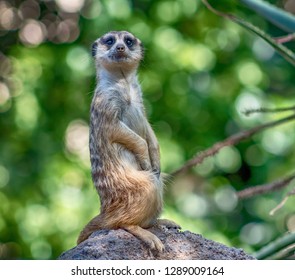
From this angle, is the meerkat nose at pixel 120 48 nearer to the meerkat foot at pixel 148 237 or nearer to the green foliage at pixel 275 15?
the green foliage at pixel 275 15

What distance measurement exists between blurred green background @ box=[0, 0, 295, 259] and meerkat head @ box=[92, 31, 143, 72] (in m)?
2.17

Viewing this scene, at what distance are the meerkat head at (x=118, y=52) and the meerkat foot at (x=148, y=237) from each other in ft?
1.71

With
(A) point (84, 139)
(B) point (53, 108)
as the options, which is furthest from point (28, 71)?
(A) point (84, 139)

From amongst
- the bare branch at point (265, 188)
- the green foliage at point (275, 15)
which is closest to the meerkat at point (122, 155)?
the bare branch at point (265, 188)

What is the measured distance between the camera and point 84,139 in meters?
5.34

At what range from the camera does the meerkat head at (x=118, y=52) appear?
2768 mm

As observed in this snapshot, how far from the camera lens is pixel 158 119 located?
5.25m

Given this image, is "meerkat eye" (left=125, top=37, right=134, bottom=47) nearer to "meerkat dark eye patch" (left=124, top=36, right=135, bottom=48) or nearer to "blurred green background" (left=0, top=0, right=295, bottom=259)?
"meerkat dark eye patch" (left=124, top=36, right=135, bottom=48)

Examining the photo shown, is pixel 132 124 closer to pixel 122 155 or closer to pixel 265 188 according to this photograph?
pixel 122 155

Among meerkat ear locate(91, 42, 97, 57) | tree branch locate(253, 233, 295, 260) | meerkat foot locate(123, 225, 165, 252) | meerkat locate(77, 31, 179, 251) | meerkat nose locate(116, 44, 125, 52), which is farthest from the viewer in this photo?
meerkat ear locate(91, 42, 97, 57)

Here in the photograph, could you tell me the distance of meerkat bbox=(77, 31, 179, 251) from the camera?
261cm

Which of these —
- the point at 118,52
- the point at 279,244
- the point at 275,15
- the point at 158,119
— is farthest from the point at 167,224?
the point at 158,119

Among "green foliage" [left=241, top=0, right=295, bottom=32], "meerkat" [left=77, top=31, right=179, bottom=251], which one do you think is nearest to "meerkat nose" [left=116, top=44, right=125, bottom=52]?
"meerkat" [left=77, top=31, right=179, bottom=251]

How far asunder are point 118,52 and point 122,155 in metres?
0.33
